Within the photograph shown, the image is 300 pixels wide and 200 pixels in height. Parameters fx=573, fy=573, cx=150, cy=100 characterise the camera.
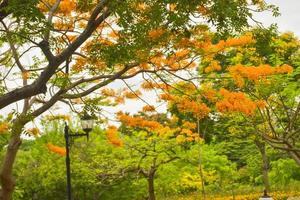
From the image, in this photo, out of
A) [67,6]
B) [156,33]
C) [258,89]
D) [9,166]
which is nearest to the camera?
[156,33]

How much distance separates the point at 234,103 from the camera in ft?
52.2

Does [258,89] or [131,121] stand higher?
[258,89]

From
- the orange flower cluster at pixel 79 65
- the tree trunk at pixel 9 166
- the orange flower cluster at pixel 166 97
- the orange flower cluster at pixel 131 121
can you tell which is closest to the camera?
the tree trunk at pixel 9 166

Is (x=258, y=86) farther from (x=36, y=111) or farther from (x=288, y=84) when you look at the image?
(x=36, y=111)

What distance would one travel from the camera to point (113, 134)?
750 inches

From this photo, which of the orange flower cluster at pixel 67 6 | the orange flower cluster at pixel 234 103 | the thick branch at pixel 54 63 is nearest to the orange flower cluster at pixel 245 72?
the orange flower cluster at pixel 234 103

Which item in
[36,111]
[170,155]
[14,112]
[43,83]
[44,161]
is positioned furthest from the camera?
[44,161]

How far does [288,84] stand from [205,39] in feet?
39.7

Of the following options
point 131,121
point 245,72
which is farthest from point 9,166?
point 245,72

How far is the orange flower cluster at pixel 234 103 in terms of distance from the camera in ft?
50.4

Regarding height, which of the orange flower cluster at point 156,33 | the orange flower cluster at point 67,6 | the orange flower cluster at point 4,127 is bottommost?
the orange flower cluster at point 4,127

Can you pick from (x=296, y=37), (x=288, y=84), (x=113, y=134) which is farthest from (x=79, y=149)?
(x=296, y=37)

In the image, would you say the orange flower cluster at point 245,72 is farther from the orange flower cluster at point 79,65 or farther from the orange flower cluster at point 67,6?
the orange flower cluster at point 67,6

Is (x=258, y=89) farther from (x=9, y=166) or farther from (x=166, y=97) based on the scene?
(x=9, y=166)
